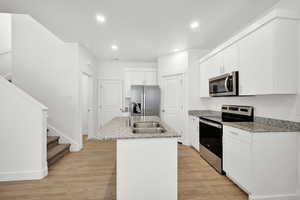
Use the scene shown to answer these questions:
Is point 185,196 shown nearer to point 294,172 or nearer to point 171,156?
point 171,156

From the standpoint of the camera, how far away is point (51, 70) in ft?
11.9

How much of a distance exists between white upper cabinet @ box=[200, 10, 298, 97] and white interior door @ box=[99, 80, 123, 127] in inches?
159

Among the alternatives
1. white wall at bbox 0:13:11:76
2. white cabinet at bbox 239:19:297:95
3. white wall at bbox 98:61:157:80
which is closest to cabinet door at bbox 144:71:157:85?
white wall at bbox 98:61:157:80

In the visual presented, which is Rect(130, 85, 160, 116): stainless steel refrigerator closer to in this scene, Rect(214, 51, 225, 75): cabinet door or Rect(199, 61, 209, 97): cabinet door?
Rect(199, 61, 209, 97): cabinet door

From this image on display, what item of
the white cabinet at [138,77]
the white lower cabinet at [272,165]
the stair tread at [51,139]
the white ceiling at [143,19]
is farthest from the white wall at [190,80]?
the stair tread at [51,139]

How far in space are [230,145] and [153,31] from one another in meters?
2.50

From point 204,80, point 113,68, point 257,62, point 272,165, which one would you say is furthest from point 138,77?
point 272,165

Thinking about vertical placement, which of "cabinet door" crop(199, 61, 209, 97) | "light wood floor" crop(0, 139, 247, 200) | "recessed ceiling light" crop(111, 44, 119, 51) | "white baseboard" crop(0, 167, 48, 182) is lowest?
"light wood floor" crop(0, 139, 247, 200)

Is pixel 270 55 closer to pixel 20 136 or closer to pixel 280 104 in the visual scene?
pixel 280 104

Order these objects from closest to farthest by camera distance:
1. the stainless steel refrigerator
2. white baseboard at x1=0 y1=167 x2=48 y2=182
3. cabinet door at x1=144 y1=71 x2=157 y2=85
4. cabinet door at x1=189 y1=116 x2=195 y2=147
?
white baseboard at x1=0 y1=167 x2=48 y2=182, cabinet door at x1=189 y1=116 x2=195 y2=147, the stainless steel refrigerator, cabinet door at x1=144 y1=71 x2=157 y2=85

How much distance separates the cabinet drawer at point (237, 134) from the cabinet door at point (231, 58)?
3.35 ft

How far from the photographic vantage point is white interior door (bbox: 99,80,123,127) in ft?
17.8

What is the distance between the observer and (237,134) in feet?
6.72

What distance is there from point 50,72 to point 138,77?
2.58 meters
